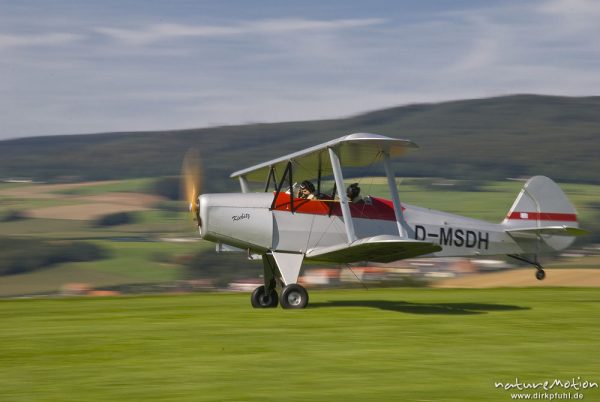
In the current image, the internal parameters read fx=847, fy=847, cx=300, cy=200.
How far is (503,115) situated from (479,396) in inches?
6656

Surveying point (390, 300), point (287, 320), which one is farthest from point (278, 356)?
point (390, 300)

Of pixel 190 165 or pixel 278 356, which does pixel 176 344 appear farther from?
pixel 190 165

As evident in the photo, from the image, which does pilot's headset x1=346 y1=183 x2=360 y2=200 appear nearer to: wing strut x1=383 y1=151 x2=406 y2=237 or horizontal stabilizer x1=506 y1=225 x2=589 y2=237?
wing strut x1=383 y1=151 x2=406 y2=237

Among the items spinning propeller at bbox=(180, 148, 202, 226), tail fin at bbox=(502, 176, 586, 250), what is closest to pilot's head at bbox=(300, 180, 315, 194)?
spinning propeller at bbox=(180, 148, 202, 226)

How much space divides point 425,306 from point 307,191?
290 cm

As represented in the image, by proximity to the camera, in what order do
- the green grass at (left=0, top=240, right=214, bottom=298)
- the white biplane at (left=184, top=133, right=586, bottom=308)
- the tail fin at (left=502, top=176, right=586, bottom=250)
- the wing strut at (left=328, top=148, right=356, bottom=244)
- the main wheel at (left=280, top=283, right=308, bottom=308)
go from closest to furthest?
the wing strut at (left=328, top=148, right=356, bottom=244)
the white biplane at (left=184, top=133, right=586, bottom=308)
the main wheel at (left=280, top=283, right=308, bottom=308)
the tail fin at (left=502, top=176, right=586, bottom=250)
the green grass at (left=0, top=240, right=214, bottom=298)

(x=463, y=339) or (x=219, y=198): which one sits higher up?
(x=219, y=198)

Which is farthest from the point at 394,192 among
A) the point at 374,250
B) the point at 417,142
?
the point at 417,142

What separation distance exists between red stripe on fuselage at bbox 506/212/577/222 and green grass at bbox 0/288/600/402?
208 centimetres

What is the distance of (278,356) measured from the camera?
884 cm

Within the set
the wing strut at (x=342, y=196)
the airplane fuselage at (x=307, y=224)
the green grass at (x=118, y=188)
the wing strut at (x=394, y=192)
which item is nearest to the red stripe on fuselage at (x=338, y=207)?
the airplane fuselage at (x=307, y=224)

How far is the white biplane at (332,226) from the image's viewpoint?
45.3 feet

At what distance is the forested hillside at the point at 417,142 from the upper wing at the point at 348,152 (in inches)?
2994

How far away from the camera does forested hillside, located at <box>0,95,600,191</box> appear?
359 feet
